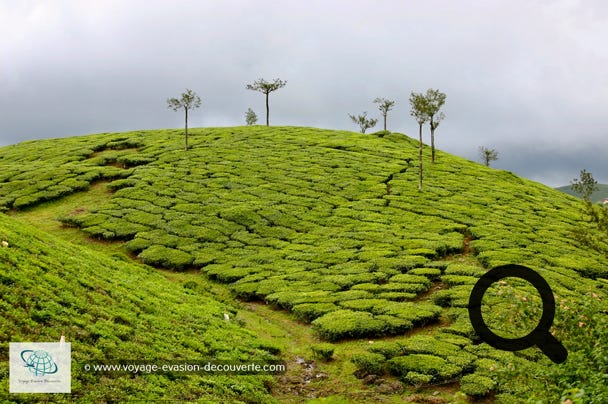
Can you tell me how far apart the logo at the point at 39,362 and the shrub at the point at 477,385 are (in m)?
13.7

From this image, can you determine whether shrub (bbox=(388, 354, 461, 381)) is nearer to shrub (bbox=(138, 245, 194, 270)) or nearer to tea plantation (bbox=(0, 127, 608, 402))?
tea plantation (bbox=(0, 127, 608, 402))

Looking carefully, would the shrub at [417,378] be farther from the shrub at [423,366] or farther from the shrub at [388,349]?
the shrub at [388,349]

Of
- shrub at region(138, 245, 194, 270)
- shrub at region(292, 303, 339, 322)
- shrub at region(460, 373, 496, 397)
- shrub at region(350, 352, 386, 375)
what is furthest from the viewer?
shrub at region(138, 245, 194, 270)

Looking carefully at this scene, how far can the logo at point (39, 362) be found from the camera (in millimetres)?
12656

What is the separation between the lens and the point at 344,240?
36500mm

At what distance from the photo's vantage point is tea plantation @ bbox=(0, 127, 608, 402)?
18703mm

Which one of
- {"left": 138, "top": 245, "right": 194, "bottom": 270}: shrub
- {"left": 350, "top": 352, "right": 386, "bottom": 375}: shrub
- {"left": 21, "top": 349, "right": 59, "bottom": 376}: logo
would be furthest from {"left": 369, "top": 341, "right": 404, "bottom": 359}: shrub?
{"left": 138, "top": 245, "right": 194, "bottom": 270}: shrub

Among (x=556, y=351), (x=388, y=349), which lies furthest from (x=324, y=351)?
(x=556, y=351)

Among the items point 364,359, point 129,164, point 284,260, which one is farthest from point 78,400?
point 129,164

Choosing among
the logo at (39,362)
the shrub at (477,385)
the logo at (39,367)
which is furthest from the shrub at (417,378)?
the logo at (39,362)

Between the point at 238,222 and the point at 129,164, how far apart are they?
2363 centimetres

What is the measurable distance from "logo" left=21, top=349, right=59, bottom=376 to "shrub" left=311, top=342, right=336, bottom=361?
11068mm

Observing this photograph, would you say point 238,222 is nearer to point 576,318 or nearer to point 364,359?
point 364,359

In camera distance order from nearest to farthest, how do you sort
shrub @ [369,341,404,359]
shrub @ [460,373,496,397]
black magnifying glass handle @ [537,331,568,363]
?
black magnifying glass handle @ [537,331,568,363], shrub @ [460,373,496,397], shrub @ [369,341,404,359]
